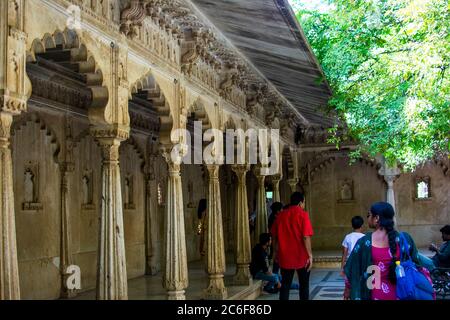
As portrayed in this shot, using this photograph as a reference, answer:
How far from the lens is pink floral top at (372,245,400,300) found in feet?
14.8

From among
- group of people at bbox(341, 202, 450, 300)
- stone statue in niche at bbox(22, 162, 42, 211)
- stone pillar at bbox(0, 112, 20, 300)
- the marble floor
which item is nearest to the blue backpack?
group of people at bbox(341, 202, 450, 300)

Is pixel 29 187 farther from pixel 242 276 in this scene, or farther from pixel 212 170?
pixel 242 276

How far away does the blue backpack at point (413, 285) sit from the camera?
4.30 meters

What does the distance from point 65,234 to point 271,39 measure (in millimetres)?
4750

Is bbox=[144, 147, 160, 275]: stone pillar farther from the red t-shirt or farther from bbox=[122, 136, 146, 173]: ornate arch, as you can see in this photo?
the red t-shirt

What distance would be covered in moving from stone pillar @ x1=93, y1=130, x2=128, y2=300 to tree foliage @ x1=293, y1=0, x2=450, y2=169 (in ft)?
13.5

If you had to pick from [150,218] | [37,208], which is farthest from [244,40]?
[150,218]

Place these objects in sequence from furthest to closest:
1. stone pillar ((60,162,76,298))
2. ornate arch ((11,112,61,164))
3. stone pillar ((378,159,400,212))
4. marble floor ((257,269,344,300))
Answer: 1. stone pillar ((378,159,400,212))
2. marble floor ((257,269,344,300))
3. stone pillar ((60,162,76,298))
4. ornate arch ((11,112,61,164))

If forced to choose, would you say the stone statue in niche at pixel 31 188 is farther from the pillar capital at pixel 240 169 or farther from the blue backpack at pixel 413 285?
the blue backpack at pixel 413 285

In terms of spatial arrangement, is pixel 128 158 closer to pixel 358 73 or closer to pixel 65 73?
pixel 65 73

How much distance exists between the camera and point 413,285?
14.2 feet

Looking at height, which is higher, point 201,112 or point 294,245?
point 201,112

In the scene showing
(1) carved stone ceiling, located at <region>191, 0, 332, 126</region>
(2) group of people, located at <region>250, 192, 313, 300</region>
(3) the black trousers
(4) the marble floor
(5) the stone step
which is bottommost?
(4) the marble floor

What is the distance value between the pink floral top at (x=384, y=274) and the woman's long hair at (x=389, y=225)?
35 millimetres
